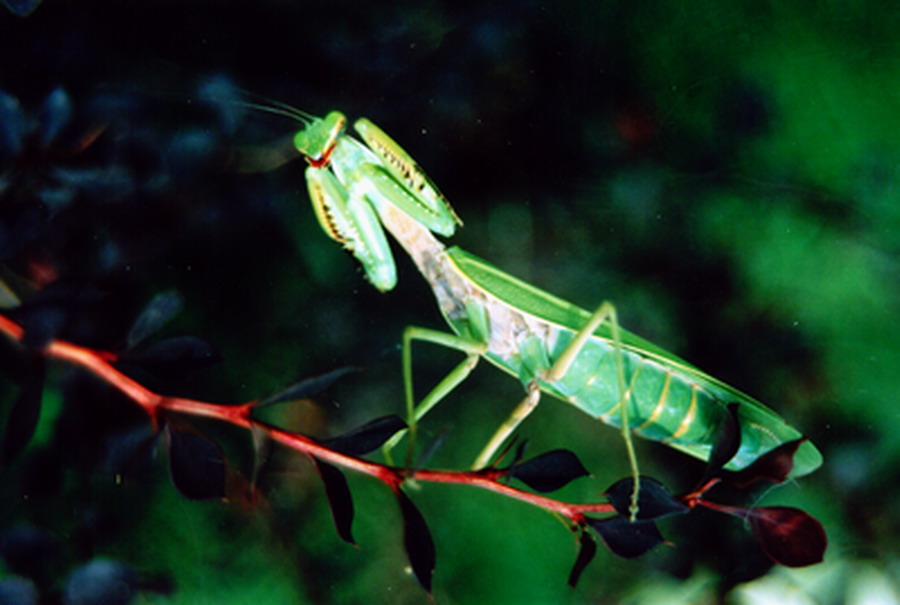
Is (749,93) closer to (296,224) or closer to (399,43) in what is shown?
(399,43)

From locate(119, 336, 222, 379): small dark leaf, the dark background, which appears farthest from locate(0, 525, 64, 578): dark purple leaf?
locate(119, 336, 222, 379): small dark leaf

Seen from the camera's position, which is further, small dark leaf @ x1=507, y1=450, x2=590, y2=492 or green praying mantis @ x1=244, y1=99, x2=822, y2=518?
green praying mantis @ x1=244, y1=99, x2=822, y2=518

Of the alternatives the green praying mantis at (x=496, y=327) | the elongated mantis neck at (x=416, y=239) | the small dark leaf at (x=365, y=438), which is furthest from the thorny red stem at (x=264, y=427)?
the elongated mantis neck at (x=416, y=239)

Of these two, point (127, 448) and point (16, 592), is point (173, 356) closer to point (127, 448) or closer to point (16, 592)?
point (127, 448)

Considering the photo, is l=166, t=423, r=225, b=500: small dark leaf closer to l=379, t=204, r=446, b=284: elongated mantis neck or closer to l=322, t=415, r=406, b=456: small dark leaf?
l=322, t=415, r=406, b=456: small dark leaf

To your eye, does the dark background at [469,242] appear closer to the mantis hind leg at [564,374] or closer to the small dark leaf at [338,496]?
the mantis hind leg at [564,374]

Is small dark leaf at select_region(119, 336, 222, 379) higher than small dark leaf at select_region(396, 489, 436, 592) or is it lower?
higher
